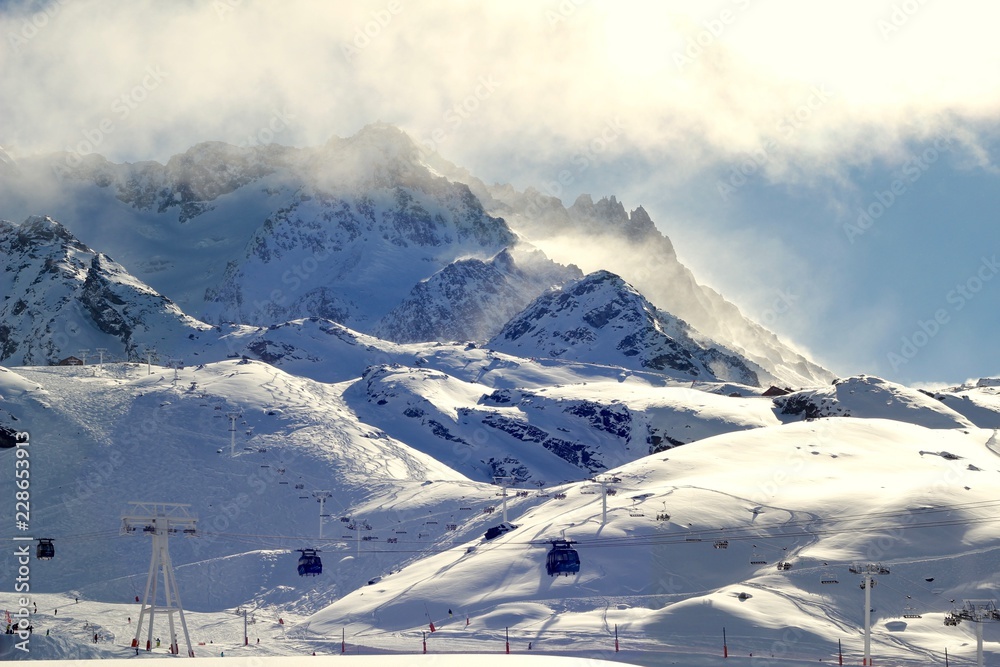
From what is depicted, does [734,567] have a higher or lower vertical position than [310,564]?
lower

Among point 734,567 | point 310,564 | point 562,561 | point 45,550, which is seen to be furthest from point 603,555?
point 45,550

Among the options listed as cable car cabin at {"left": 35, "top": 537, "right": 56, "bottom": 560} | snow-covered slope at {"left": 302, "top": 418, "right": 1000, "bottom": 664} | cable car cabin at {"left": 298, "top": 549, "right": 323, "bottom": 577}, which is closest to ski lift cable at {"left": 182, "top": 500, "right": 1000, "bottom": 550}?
snow-covered slope at {"left": 302, "top": 418, "right": 1000, "bottom": 664}

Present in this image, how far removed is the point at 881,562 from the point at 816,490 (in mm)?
23542

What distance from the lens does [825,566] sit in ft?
454

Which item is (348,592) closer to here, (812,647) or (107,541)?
(107,541)

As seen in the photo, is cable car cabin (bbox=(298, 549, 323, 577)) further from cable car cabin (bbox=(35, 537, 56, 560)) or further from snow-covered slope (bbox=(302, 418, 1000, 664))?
cable car cabin (bbox=(35, 537, 56, 560))

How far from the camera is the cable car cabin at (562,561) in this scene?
142 meters

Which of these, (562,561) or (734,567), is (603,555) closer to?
(562,561)

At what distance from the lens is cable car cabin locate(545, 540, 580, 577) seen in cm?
14238

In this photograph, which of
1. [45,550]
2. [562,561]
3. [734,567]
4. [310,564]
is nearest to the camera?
[45,550]

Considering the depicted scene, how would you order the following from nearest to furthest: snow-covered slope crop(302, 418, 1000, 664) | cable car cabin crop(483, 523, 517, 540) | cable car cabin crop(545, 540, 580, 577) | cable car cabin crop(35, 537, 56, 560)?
cable car cabin crop(35, 537, 56, 560) < snow-covered slope crop(302, 418, 1000, 664) < cable car cabin crop(545, 540, 580, 577) < cable car cabin crop(483, 523, 517, 540)

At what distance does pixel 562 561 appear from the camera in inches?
5625

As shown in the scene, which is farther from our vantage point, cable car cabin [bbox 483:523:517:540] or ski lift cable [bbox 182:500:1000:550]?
cable car cabin [bbox 483:523:517:540]

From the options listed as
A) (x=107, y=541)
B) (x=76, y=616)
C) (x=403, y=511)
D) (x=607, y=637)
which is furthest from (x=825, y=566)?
(x=107, y=541)
